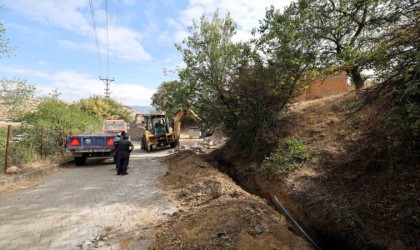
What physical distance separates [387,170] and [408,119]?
154 centimetres

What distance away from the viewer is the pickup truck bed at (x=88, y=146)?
12.8 meters

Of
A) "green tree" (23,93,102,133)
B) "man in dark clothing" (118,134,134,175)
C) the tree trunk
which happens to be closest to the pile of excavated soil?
the tree trunk

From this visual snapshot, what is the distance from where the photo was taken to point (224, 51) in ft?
42.2

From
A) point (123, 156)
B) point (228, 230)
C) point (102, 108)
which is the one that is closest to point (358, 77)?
point (228, 230)

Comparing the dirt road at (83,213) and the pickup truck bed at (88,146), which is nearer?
the dirt road at (83,213)

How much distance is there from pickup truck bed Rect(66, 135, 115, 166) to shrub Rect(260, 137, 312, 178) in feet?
26.4

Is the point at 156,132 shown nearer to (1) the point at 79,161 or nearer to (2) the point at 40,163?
(1) the point at 79,161

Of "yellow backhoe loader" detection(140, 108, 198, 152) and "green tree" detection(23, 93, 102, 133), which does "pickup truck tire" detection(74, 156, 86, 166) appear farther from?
"yellow backhoe loader" detection(140, 108, 198, 152)

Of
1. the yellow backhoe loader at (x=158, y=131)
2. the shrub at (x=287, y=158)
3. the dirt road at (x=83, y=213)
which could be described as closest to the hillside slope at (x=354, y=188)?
the shrub at (x=287, y=158)

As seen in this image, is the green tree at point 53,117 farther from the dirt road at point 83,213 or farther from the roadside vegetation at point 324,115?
the roadside vegetation at point 324,115

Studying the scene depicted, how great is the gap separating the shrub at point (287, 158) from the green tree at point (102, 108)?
3669cm

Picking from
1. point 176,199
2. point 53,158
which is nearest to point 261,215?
point 176,199

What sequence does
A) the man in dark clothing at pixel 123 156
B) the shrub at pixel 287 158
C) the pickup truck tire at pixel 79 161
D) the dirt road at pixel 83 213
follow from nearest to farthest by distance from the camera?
1. the dirt road at pixel 83 213
2. the shrub at pixel 287 158
3. the man in dark clothing at pixel 123 156
4. the pickup truck tire at pixel 79 161

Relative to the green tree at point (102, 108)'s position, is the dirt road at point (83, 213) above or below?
below
